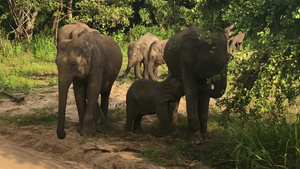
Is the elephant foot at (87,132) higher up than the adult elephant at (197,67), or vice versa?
the adult elephant at (197,67)

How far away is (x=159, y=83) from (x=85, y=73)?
1.37m

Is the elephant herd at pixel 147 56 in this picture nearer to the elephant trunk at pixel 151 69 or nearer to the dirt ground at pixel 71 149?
the elephant trunk at pixel 151 69

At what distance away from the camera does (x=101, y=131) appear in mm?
7500

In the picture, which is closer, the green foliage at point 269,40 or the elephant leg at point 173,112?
the green foliage at point 269,40

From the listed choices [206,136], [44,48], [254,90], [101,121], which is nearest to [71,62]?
[101,121]

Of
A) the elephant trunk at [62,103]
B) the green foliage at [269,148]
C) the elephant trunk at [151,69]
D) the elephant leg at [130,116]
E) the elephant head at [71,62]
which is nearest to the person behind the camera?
the green foliage at [269,148]

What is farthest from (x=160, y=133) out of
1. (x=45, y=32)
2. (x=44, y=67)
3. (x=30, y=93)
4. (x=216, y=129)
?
(x=45, y=32)

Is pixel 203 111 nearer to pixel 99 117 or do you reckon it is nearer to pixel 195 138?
pixel 195 138

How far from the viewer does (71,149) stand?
612cm

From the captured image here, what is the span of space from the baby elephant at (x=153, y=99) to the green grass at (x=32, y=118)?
1.72 m

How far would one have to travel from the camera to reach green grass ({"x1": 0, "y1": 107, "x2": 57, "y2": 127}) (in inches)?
312

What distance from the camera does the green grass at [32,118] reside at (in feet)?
26.0

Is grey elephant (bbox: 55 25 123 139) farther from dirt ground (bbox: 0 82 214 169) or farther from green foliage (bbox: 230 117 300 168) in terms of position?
green foliage (bbox: 230 117 300 168)

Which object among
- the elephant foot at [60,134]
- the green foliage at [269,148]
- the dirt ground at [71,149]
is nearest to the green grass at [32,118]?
the dirt ground at [71,149]
